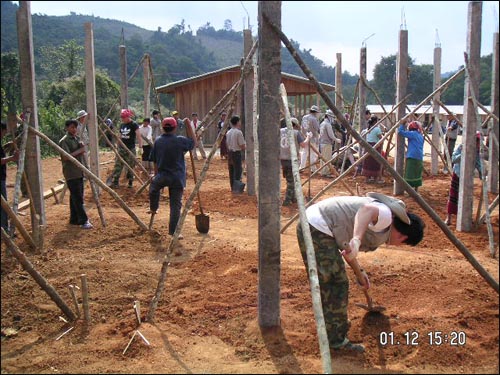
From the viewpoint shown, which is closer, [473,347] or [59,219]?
[473,347]

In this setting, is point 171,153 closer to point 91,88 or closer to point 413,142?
point 91,88

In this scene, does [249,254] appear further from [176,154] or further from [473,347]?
[473,347]

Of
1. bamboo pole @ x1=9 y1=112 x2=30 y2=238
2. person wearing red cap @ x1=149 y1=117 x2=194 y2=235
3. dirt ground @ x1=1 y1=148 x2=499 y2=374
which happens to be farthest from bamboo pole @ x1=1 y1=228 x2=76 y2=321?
person wearing red cap @ x1=149 y1=117 x2=194 y2=235

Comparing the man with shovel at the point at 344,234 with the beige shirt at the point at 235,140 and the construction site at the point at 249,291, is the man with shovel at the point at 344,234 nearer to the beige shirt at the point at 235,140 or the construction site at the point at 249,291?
the construction site at the point at 249,291

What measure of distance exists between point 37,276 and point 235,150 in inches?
275

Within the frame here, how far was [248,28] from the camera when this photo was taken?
33.1 ft

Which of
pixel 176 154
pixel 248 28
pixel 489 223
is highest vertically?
pixel 248 28

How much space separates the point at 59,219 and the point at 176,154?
8.18 ft

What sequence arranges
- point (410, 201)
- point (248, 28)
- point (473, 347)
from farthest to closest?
1. point (248, 28)
2. point (410, 201)
3. point (473, 347)

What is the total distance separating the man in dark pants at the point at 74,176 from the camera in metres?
7.48

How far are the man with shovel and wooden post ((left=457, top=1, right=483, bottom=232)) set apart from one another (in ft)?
13.6

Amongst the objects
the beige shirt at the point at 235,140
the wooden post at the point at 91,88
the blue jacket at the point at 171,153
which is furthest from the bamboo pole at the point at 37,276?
the beige shirt at the point at 235,140

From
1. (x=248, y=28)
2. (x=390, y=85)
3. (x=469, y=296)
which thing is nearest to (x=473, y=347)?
(x=469, y=296)

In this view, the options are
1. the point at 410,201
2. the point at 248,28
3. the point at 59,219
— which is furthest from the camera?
the point at 248,28
